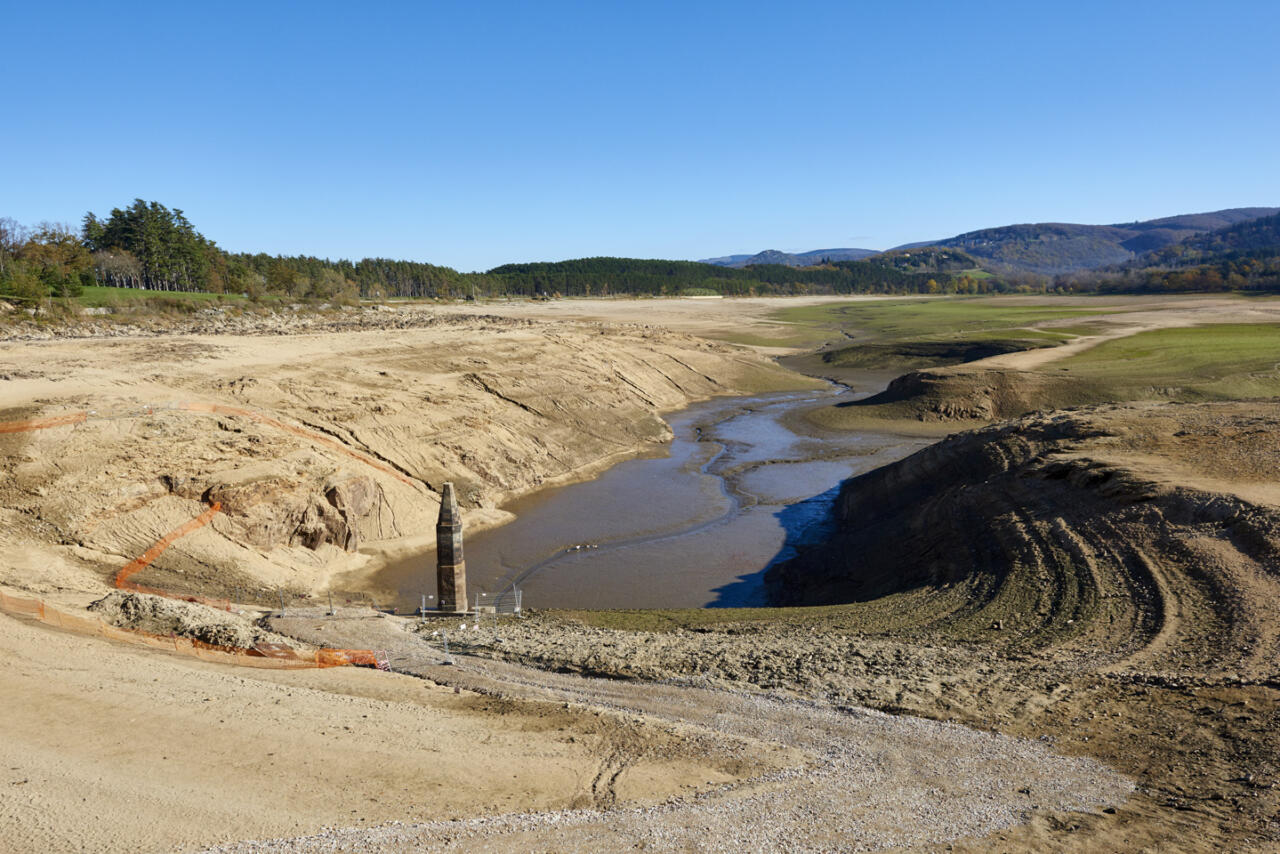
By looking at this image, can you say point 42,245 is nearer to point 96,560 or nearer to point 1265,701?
point 96,560

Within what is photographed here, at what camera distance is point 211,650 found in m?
14.2

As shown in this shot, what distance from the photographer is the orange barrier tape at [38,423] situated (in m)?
23.8

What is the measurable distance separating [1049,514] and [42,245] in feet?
276

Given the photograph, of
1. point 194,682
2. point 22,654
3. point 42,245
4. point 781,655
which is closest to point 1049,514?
point 781,655

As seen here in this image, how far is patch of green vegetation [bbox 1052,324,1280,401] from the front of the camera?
43938 mm

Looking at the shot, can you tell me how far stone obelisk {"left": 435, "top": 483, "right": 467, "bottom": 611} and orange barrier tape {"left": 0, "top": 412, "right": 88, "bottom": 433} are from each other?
45.2 feet

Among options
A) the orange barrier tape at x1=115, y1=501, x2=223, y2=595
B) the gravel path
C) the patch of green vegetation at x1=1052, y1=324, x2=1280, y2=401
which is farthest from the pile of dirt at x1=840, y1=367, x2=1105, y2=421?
the gravel path

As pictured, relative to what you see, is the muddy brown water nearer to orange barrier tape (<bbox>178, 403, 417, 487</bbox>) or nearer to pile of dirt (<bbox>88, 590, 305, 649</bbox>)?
orange barrier tape (<bbox>178, 403, 417, 487</bbox>)

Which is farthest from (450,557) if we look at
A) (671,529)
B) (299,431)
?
(299,431)

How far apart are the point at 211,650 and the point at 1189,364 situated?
57.2 metres

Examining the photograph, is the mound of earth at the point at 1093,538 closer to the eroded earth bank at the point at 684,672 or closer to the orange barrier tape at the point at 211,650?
the eroded earth bank at the point at 684,672

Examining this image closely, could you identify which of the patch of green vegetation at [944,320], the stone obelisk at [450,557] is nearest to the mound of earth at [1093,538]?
the stone obelisk at [450,557]

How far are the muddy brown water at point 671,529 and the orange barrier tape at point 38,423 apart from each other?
10.6 metres

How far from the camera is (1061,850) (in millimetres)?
8391
